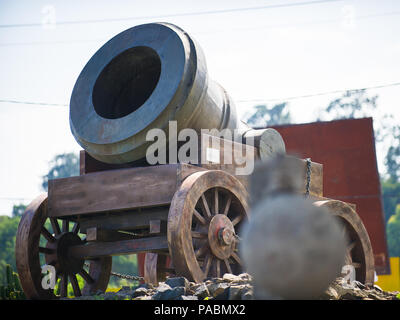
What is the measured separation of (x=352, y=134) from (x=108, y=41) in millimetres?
9410

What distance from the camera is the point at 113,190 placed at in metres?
6.41

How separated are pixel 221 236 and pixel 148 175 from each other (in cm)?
93

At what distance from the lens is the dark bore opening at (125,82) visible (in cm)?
714

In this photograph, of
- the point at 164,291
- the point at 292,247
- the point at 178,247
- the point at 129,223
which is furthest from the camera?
the point at 129,223

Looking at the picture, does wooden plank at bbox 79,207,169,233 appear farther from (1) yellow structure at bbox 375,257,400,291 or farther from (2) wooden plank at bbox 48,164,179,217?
(1) yellow structure at bbox 375,257,400,291

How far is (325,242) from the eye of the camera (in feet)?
10.5

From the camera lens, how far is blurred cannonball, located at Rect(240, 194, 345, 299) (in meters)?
3.16

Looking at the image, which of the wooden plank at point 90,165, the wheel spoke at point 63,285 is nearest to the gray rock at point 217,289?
the wooden plank at point 90,165

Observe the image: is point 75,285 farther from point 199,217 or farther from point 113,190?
point 199,217

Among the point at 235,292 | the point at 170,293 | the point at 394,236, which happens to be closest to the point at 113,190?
the point at 170,293

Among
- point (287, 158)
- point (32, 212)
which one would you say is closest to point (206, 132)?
point (32, 212)

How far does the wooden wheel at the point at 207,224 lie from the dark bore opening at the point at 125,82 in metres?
1.67

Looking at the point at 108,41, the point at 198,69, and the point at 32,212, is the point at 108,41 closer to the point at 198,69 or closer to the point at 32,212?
the point at 198,69

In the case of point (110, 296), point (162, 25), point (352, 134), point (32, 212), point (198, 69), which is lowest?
point (110, 296)
